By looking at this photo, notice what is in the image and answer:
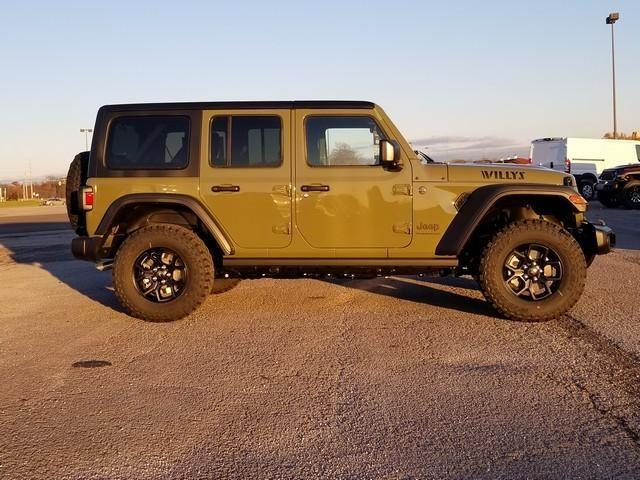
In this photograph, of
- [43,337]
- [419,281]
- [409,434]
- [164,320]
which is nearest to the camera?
[409,434]

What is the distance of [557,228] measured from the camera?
5637mm

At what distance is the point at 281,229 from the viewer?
5863 millimetres

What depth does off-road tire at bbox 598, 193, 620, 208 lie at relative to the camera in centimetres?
2083

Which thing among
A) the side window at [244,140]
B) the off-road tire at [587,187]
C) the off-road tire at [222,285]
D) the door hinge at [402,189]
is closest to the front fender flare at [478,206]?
the door hinge at [402,189]

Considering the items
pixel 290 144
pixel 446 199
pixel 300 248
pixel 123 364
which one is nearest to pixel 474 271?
pixel 446 199

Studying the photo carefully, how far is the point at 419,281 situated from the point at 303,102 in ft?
10.2

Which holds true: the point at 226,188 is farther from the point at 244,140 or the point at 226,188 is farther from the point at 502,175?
the point at 502,175

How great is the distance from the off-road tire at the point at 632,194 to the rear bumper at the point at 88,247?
63.7 feet

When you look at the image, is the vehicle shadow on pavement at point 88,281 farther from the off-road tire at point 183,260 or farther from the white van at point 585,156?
the white van at point 585,156

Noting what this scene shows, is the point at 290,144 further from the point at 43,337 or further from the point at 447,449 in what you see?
the point at 447,449

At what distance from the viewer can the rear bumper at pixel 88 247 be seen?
19.1 feet

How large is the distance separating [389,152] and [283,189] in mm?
1104

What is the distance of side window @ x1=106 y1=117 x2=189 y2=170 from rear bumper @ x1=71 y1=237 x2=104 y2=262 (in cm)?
77

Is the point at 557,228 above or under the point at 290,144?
under
